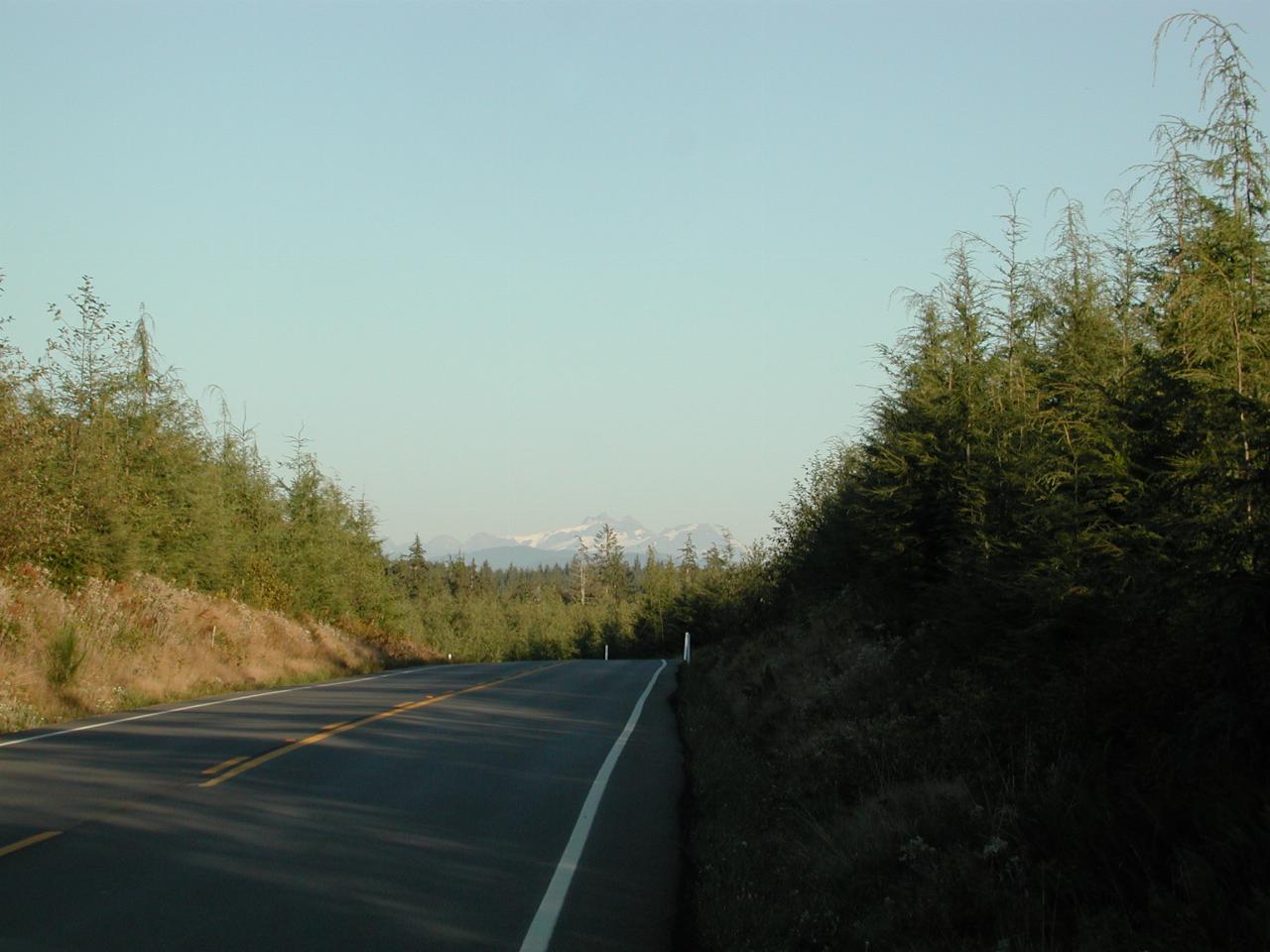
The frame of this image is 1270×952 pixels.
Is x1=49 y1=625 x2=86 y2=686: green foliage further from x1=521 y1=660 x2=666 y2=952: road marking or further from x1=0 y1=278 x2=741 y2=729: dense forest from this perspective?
x1=521 y1=660 x2=666 y2=952: road marking

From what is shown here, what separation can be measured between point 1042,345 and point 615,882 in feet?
34.8

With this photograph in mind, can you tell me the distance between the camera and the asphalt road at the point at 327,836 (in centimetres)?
668

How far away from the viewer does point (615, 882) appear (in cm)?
803

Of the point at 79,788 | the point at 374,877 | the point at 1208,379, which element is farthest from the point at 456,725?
the point at 1208,379

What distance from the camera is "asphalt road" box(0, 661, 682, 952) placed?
6.68m

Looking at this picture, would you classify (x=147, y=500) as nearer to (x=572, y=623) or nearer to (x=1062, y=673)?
(x=1062, y=673)

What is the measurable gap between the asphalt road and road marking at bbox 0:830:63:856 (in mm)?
29

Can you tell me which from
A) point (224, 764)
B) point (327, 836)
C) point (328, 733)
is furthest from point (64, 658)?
point (327, 836)

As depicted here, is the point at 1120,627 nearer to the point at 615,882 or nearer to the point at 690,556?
the point at 615,882

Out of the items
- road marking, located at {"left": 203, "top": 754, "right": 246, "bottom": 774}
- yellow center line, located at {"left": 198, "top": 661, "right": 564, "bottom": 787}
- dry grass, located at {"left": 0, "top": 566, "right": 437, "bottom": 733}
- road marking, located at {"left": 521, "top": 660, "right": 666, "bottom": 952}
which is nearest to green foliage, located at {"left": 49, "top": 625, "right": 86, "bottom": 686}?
dry grass, located at {"left": 0, "top": 566, "right": 437, "bottom": 733}

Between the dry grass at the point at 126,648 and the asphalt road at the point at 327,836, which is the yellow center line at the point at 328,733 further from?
the dry grass at the point at 126,648

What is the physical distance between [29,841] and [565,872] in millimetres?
3903

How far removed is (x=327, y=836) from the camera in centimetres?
898

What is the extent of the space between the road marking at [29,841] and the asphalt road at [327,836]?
29 millimetres
